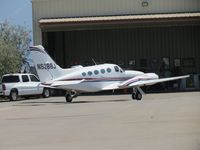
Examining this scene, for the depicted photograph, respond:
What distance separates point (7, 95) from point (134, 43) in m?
15.6

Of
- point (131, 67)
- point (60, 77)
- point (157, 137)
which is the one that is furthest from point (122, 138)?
point (131, 67)

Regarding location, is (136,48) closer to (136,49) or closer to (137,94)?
(136,49)

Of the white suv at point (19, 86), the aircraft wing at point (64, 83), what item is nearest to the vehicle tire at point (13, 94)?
the white suv at point (19, 86)

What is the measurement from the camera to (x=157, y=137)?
1309 centimetres

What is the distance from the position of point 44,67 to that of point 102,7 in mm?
14741

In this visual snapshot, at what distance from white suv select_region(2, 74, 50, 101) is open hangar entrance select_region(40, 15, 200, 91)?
→ 32.3 ft

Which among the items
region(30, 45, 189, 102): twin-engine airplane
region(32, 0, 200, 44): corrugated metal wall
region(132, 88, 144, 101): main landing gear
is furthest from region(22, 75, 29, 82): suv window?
region(132, 88, 144, 101): main landing gear

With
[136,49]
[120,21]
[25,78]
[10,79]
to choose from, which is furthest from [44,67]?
[136,49]

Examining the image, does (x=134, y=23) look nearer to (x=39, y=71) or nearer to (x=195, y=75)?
(x=195, y=75)

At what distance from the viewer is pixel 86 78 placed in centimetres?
3144

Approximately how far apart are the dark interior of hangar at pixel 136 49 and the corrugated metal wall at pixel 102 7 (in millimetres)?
4752

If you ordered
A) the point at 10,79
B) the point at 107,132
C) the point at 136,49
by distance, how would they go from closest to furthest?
the point at 107,132 → the point at 10,79 → the point at 136,49

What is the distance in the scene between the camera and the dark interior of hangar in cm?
5034

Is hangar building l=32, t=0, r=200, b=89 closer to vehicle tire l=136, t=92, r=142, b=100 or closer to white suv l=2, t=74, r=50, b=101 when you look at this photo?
white suv l=2, t=74, r=50, b=101
